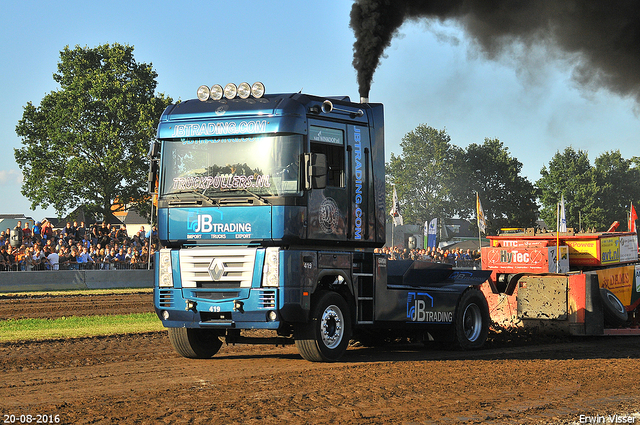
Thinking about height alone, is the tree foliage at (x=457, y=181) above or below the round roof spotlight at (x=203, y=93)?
above

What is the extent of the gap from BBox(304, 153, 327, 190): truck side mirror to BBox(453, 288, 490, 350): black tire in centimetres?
392

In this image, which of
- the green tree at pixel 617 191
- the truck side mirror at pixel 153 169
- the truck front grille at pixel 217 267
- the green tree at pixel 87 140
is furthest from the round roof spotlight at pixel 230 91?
the green tree at pixel 617 191

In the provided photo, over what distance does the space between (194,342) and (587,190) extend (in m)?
84.0

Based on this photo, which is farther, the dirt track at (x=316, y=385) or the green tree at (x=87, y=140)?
the green tree at (x=87, y=140)

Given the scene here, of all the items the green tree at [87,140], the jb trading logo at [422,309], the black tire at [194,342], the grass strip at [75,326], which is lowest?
the grass strip at [75,326]

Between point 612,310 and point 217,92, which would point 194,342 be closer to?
point 217,92

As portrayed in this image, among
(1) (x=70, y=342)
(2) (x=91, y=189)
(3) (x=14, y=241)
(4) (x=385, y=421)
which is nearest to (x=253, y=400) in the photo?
(4) (x=385, y=421)

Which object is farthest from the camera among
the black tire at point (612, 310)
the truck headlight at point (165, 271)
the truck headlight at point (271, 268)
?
the black tire at point (612, 310)

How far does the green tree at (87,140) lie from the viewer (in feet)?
159

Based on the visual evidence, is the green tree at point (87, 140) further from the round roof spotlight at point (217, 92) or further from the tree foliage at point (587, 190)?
the tree foliage at point (587, 190)

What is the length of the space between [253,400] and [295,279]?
2.28 m

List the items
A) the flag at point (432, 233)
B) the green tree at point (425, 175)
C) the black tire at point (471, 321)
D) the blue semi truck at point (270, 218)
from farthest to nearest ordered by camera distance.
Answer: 1. the green tree at point (425, 175)
2. the flag at point (432, 233)
3. the black tire at point (471, 321)
4. the blue semi truck at point (270, 218)

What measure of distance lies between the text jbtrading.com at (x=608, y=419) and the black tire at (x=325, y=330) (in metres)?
3.78

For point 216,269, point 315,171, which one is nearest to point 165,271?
point 216,269
